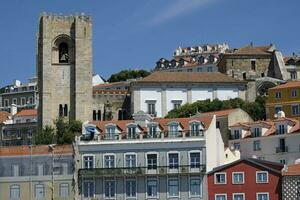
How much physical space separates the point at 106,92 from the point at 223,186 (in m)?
50.6

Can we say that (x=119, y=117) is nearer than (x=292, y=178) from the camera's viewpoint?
No

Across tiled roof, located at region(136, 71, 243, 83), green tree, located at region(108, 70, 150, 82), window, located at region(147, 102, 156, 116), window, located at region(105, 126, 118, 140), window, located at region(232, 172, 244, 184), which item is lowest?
window, located at region(232, 172, 244, 184)

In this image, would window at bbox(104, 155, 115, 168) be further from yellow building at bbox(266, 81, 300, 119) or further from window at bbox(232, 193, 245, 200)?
yellow building at bbox(266, 81, 300, 119)

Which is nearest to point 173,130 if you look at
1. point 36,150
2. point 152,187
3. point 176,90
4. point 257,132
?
point 152,187

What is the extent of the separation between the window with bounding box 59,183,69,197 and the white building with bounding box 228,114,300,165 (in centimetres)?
1805

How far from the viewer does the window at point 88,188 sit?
75.1 metres

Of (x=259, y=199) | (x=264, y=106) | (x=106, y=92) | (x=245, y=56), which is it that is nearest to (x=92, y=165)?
(x=259, y=199)

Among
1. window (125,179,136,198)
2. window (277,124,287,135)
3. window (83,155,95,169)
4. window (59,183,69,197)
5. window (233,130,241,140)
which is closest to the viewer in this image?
window (125,179,136,198)

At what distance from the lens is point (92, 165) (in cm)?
7575

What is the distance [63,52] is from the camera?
121562mm

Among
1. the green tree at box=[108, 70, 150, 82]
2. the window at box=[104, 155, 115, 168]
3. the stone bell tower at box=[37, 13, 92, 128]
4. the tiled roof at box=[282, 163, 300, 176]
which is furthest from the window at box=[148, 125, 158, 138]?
the green tree at box=[108, 70, 150, 82]

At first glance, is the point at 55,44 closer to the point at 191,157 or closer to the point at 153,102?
the point at 153,102

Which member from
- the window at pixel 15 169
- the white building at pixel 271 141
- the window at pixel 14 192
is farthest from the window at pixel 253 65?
the window at pixel 14 192

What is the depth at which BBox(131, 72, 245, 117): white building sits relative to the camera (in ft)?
385
